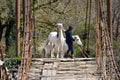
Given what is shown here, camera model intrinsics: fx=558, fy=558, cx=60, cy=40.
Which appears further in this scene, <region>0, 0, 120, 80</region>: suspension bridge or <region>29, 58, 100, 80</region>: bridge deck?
<region>29, 58, 100, 80</region>: bridge deck

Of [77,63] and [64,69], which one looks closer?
[64,69]

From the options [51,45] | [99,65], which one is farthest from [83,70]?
[51,45]

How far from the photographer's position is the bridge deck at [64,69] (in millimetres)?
12531

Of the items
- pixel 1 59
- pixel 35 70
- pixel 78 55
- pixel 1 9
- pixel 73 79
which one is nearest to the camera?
pixel 1 59

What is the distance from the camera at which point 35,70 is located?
13.3m

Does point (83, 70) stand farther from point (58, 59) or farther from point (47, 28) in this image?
point (47, 28)

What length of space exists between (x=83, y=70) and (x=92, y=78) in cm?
65

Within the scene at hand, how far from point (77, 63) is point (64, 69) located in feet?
1.32

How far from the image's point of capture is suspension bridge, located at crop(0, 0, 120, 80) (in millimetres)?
11672

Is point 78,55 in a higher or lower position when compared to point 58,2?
lower

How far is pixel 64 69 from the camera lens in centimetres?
1321

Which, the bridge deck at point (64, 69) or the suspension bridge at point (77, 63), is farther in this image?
the bridge deck at point (64, 69)

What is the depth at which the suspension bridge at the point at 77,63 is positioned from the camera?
1167 centimetres

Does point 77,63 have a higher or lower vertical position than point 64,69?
higher
